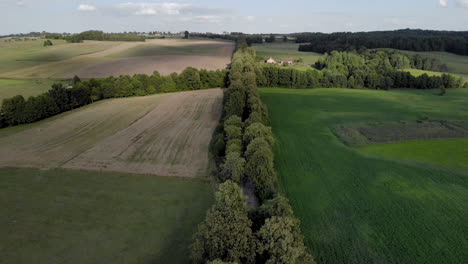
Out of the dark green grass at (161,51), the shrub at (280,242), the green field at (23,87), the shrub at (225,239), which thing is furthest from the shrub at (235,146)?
the dark green grass at (161,51)

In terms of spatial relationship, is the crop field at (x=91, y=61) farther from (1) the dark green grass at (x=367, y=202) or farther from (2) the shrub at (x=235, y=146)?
(2) the shrub at (x=235, y=146)

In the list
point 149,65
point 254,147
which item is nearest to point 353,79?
point 149,65

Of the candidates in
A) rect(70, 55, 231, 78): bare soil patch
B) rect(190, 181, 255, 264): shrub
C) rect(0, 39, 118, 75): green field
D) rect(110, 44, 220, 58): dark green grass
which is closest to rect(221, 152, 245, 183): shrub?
rect(190, 181, 255, 264): shrub

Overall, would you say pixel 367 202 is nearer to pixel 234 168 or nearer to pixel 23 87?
pixel 234 168

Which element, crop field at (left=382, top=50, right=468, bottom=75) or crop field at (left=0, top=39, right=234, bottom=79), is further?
crop field at (left=382, top=50, right=468, bottom=75)

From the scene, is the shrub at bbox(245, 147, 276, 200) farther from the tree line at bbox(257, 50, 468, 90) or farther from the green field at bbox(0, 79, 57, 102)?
the tree line at bbox(257, 50, 468, 90)
